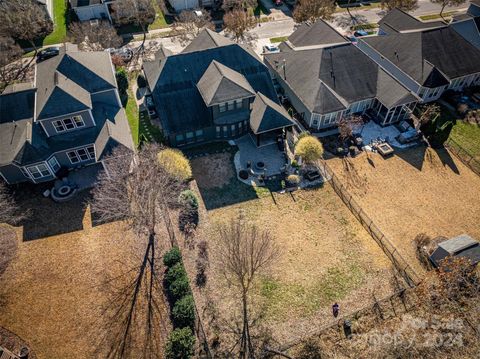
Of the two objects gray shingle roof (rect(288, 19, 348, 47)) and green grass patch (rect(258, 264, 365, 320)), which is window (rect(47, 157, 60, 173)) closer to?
green grass patch (rect(258, 264, 365, 320))

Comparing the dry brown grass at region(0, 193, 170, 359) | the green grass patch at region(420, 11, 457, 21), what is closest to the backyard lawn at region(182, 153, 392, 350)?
the dry brown grass at region(0, 193, 170, 359)

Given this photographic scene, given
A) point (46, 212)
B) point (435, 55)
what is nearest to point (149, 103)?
point (46, 212)

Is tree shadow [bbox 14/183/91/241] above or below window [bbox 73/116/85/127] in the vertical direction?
below

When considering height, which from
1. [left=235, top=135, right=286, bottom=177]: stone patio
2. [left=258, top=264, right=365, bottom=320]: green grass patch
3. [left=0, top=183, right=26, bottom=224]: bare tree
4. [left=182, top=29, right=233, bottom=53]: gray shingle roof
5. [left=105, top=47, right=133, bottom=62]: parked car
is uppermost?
[left=182, top=29, right=233, bottom=53]: gray shingle roof

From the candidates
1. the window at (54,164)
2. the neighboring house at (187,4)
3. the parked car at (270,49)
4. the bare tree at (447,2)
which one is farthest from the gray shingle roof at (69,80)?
the bare tree at (447,2)

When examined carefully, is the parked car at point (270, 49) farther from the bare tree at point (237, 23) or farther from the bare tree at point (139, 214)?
the bare tree at point (139, 214)

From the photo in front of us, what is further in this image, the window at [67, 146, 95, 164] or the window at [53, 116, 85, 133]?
the window at [67, 146, 95, 164]

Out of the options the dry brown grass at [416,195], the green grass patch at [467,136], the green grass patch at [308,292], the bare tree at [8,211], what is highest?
the bare tree at [8,211]
